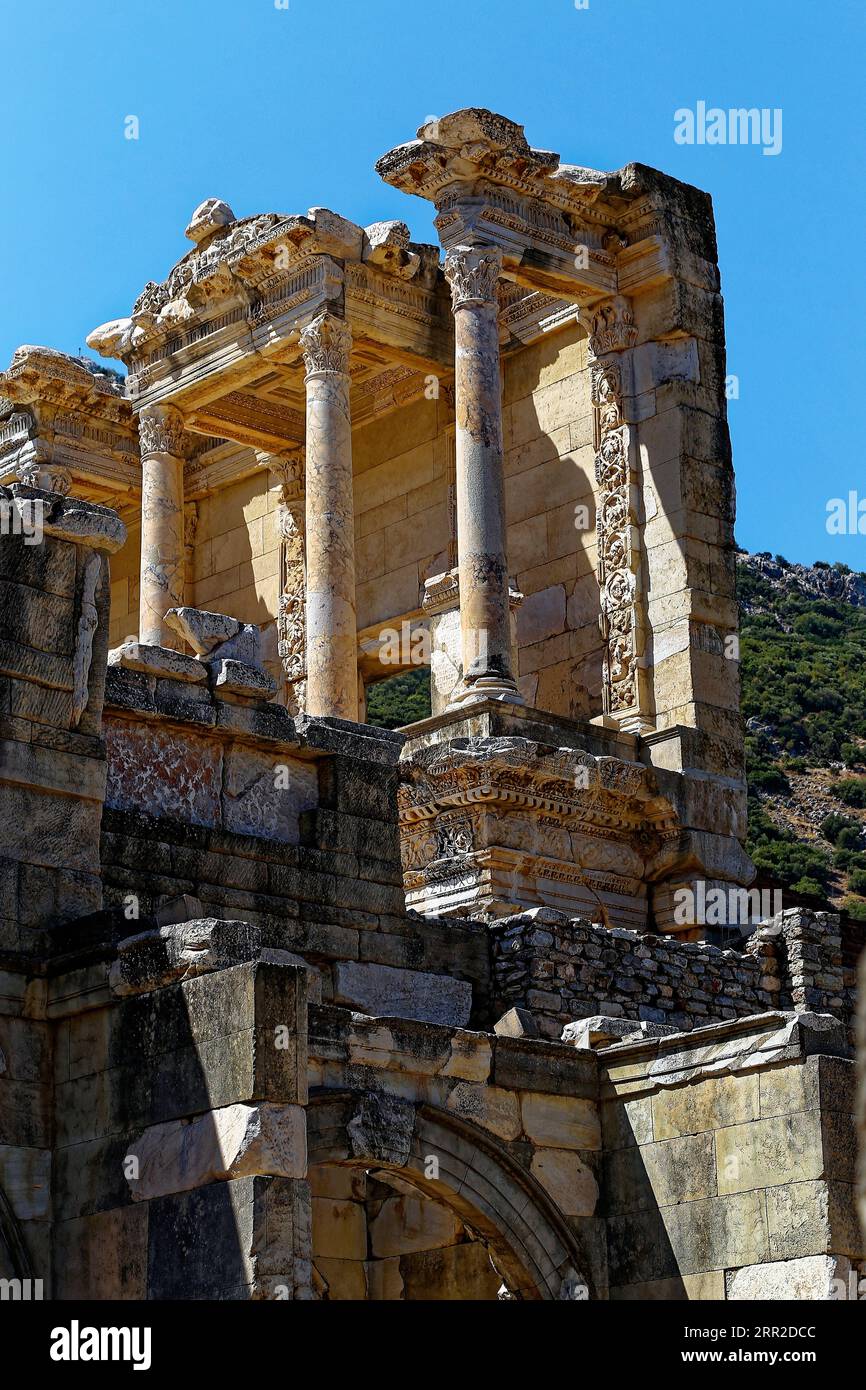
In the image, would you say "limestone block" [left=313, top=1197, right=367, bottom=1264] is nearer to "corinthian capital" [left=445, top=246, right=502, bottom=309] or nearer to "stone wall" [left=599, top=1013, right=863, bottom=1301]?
"stone wall" [left=599, top=1013, right=863, bottom=1301]

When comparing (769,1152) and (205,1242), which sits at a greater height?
(769,1152)

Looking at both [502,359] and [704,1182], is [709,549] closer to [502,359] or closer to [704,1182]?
[502,359]

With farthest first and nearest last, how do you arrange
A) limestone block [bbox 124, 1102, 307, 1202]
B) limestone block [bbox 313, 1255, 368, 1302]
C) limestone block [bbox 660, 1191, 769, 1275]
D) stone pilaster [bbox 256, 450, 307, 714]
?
stone pilaster [bbox 256, 450, 307, 714] < limestone block [bbox 313, 1255, 368, 1302] < limestone block [bbox 660, 1191, 769, 1275] < limestone block [bbox 124, 1102, 307, 1202]

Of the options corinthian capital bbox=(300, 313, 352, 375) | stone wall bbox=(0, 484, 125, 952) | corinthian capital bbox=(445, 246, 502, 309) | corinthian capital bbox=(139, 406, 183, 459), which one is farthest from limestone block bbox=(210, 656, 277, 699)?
corinthian capital bbox=(139, 406, 183, 459)

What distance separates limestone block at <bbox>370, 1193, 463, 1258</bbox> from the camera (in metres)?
16.9

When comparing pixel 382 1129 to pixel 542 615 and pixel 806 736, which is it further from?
pixel 806 736

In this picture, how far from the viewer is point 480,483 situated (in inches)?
917

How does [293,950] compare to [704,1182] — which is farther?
[293,950]

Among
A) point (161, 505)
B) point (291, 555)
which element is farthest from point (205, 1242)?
point (291, 555)

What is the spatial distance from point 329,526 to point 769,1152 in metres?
11.9

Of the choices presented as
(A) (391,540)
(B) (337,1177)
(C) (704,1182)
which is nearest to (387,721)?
(A) (391,540)

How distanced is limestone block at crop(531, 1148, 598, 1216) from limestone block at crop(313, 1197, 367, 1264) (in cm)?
285

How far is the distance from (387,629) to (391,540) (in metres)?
1.13
